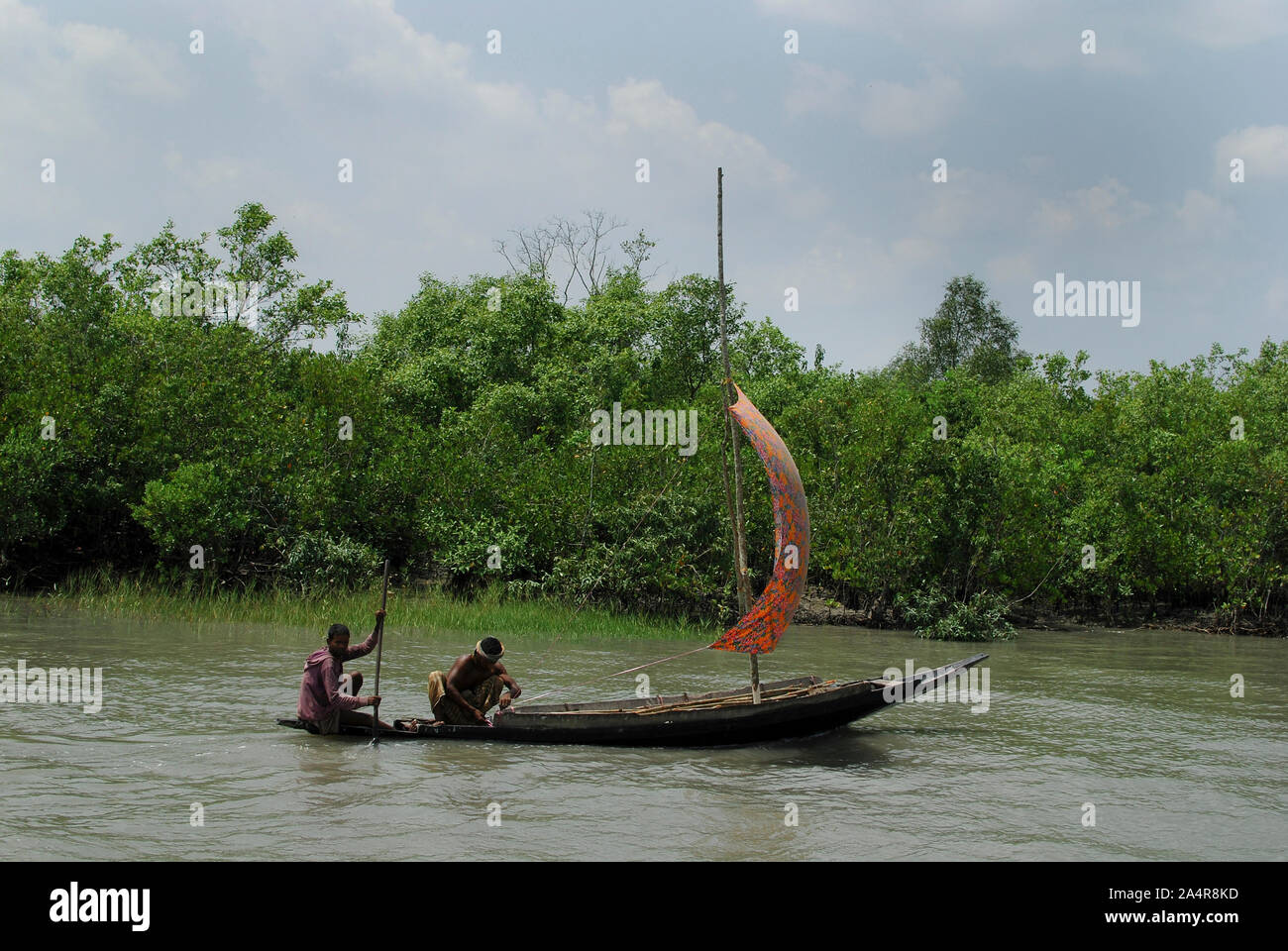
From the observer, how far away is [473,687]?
10.8 meters

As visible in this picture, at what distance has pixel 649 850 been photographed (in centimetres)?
755

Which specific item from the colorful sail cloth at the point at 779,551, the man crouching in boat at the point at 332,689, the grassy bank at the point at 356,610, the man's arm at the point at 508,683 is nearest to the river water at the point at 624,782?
the man crouching in boat at the point at 332,689

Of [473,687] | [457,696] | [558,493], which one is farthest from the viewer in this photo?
[558,493]

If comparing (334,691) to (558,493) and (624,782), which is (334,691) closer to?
(624,782)

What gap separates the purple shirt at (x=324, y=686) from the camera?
10062 mm

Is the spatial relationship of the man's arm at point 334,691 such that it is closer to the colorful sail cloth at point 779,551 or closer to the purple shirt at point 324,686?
the purple shirt at point 324,686

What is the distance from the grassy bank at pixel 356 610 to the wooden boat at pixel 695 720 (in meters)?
8.21

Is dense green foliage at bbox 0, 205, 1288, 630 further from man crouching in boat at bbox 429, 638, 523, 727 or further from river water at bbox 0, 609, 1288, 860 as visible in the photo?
man crouching in boat at bbox 429, 638, 523, 727

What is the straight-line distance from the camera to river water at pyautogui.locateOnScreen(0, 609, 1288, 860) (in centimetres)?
770

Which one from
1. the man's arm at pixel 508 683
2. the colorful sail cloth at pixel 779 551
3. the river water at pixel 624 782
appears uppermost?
the colorful sail cloth at pixel 779 551

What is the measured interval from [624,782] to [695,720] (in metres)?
1.20

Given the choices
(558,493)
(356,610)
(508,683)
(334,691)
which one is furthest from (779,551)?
(558,493)

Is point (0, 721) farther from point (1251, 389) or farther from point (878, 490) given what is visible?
point (1251, 389)
